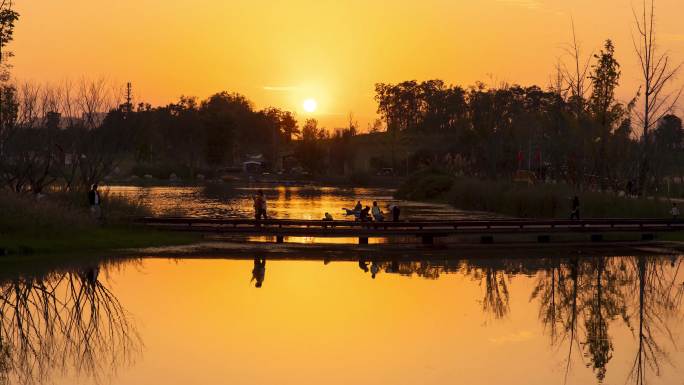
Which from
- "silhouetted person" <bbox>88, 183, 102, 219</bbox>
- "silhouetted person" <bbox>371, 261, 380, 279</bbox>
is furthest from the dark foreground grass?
"silhouetted person" <bbox>371, 261, 380, 279</bbox>

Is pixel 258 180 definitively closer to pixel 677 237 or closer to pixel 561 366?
pixel 677 237

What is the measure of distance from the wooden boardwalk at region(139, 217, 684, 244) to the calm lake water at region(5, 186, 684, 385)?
6084mm

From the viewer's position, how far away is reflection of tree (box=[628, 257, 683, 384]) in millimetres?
18172

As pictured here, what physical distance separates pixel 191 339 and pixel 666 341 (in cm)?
1112

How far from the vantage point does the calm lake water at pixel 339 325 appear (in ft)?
55.0

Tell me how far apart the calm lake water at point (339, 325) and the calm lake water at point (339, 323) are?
0.06m

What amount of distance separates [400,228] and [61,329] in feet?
74.9

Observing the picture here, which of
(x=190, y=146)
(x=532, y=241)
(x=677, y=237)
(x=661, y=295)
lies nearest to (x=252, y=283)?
(x=661, y=295)

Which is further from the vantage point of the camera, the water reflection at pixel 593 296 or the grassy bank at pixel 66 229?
the grassy bank at pixel 66 229

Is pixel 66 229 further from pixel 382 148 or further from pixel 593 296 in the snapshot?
pixel 382 148

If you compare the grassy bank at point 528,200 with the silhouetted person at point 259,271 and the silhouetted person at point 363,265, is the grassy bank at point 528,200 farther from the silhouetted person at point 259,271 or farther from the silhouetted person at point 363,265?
the silhouetted person at point 259,271

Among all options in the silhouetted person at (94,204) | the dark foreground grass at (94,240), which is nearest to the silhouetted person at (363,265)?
the dark foreground grass at (94,240)

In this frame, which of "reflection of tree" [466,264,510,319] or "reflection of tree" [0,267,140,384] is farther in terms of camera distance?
"reflection of tree" [466,264,510,319]

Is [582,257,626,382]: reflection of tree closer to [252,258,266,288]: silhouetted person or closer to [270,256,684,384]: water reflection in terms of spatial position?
[270,256,684,384]: water reflection
